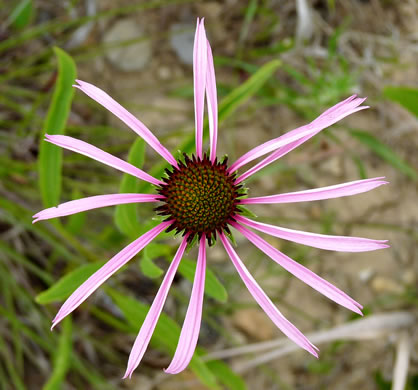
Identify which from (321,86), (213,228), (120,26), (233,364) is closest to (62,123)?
(213,228)

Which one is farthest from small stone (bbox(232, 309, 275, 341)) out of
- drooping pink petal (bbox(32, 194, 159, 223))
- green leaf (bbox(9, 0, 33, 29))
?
green leaf (bbox(9, 0, 33, 29))

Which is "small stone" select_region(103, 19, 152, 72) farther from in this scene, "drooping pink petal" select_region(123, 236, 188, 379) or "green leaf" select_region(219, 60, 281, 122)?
"drooping pink petal" select_region(123, 236, 188, 379)

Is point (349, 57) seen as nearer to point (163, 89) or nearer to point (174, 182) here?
point (163, 89)

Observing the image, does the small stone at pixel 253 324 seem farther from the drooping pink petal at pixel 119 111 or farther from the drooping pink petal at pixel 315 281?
the drooping pink petal at pixel 119 111

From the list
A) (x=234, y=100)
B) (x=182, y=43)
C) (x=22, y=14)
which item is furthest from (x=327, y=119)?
(x=182, y=43)

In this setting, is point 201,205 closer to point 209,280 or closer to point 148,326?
point 209,280

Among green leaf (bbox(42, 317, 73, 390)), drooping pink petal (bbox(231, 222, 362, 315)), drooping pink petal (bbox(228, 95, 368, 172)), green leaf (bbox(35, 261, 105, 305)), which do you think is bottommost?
green leaf (bbox(42, 317, 73, 390))
